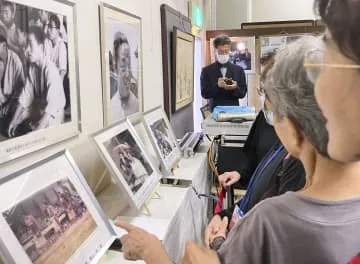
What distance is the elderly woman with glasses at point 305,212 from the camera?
74 cm

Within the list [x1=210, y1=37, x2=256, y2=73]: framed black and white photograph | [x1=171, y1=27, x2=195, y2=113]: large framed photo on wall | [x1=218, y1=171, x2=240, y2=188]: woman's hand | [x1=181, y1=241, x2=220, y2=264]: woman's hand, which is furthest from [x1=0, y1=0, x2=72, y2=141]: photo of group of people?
[x1=210, y1=37, x2=256, y2=73]: framed black and white photograph

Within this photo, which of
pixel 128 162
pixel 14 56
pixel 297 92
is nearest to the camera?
pixel 297 92

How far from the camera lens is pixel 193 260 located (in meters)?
0.87

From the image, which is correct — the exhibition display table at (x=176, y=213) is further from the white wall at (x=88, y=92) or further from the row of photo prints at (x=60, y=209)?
the white wall at (x=88, y=92)

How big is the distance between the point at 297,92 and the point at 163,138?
1438mm

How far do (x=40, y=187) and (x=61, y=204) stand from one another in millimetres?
96

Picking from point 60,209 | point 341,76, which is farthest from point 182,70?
point 341,76

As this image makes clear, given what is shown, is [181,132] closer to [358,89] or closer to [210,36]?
[210,36]

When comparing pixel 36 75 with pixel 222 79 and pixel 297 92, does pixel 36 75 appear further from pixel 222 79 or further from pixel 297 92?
pixel 222 79

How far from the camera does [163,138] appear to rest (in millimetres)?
2246

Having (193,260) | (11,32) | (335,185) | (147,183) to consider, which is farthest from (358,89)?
(147,183)

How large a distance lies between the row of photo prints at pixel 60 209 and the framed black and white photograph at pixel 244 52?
14.2 ft

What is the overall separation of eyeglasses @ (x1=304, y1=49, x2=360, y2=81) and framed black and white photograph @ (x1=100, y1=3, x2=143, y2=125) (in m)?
1.23

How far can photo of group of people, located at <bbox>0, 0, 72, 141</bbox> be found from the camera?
1.17m
